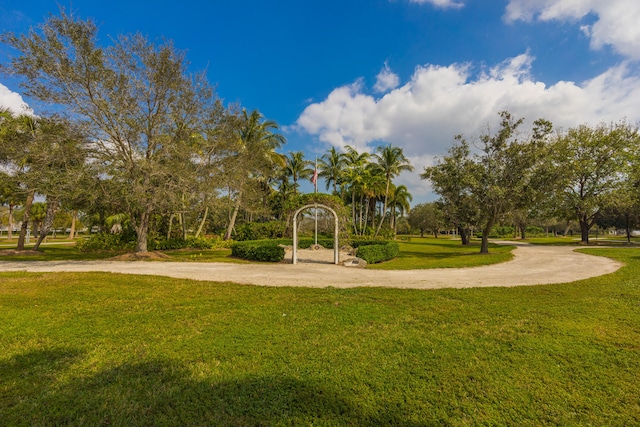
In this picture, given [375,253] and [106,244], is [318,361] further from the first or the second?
[106,244]

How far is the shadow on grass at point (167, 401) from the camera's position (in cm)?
269

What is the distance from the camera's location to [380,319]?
212 inches

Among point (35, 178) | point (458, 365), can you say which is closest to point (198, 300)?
point (458, 365)

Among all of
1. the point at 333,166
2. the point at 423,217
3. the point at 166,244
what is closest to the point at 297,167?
the point at 333,166

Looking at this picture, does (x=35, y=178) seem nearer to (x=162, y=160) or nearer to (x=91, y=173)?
(x=91, y=173)

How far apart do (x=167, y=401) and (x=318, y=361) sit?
1.75m

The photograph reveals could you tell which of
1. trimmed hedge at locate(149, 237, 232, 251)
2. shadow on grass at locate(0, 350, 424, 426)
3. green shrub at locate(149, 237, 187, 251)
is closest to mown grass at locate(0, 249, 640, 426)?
shadow on grass at locate(0, 350, 424, 426)

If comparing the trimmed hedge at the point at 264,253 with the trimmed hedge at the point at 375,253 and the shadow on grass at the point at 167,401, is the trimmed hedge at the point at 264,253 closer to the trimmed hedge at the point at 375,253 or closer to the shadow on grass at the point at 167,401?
the trimmed hedge at the point at 375,253

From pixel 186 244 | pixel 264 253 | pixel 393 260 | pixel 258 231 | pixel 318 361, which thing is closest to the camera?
pixel 318 361

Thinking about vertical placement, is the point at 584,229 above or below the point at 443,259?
above

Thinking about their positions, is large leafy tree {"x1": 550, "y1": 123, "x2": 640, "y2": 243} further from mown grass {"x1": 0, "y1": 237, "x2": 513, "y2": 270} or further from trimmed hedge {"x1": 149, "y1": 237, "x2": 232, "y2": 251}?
trimmed hedge {"x1": 149, "y1": 237, "x2": 232, "y2": 251}

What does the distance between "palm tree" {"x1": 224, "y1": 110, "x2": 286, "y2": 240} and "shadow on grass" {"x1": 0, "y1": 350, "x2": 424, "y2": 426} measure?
14565 millimetres

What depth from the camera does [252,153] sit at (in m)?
23.2

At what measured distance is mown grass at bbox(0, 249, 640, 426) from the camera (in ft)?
9.26
